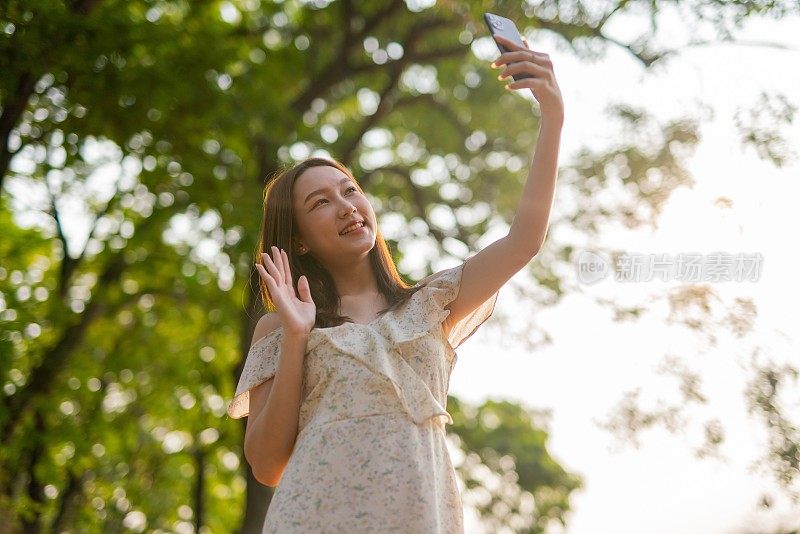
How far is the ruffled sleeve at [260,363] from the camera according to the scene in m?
2.47

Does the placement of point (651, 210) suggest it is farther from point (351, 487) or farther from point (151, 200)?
point (151, 200)

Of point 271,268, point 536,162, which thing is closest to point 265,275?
point 271,268

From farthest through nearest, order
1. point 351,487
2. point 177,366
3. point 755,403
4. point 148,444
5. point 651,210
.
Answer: point 148,444 < point 177,366 < point 651,210 < point 755,403 < point 351,487

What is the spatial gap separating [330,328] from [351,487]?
413mm

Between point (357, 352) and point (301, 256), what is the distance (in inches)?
18.3

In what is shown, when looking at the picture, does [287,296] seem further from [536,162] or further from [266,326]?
[536,162]

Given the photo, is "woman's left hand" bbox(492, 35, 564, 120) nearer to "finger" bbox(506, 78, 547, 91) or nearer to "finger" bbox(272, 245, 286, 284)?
"finger" bbox(506, 78, 547, 91)

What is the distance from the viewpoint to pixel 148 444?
49.3ft

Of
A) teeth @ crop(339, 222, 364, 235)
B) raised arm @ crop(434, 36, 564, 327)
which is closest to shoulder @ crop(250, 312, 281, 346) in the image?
teeth @ crop(339, 222, 364, 235)

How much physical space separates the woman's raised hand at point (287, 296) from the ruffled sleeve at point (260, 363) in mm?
152

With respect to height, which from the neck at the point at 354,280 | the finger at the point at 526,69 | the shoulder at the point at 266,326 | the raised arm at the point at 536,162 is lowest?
the shoulder at the point at 266,326

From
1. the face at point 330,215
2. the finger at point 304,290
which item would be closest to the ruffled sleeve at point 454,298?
the face at point 330,215

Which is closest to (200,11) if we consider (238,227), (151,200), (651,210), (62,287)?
(238,227)

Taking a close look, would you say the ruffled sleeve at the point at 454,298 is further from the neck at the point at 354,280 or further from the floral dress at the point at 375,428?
the neck at the point at 354,280
